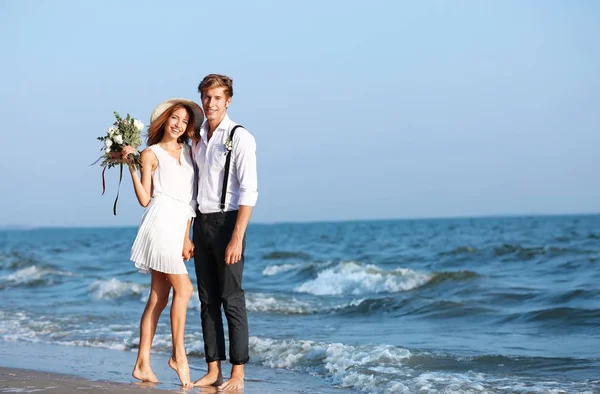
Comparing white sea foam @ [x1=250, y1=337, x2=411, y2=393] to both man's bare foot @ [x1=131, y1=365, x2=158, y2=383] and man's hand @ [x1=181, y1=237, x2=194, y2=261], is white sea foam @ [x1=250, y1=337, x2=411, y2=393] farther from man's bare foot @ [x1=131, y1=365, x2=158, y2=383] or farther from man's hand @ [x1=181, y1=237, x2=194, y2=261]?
man's hand @ [x1=181, y1=237, x2=194, y2=261]

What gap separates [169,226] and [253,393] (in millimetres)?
1422

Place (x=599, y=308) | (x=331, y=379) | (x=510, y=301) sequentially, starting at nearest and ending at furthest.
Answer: (x=331, y=379) < (x=599, y=308) < (x=510, y=301)

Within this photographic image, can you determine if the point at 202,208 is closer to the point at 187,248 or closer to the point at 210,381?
the point at 187,248

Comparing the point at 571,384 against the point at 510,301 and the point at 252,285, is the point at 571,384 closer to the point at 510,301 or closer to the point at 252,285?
the point at 510,301

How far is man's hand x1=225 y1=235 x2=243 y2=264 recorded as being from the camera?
520cm

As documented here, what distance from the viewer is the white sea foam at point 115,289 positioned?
14938 millimetres

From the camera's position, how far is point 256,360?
25.6 feet

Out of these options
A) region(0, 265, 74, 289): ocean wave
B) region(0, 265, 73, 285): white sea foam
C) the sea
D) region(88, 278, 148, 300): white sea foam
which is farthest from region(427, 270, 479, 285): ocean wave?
region(0, 265, 73, 285): white sea foam

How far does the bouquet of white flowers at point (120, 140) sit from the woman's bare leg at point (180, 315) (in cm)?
81

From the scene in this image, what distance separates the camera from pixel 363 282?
16.4m

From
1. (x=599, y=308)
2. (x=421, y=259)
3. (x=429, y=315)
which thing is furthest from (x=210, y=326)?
(x=421, y=259)

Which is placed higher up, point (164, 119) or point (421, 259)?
point (164, 119)

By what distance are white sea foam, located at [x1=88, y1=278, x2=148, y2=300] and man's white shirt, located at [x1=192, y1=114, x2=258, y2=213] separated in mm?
9762

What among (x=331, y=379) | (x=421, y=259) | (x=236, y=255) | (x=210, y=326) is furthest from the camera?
(x=421, y=259)
